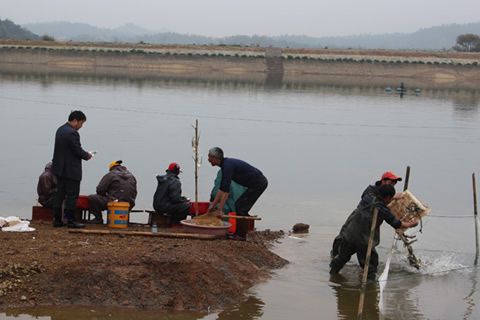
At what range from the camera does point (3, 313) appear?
30.1 feet

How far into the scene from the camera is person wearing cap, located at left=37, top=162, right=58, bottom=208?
12109mm

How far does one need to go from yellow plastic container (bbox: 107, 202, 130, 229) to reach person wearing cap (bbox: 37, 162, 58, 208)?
747 millimetres

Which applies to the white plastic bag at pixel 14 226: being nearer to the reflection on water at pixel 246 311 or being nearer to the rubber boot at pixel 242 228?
the rubber boot at pixel 242 228

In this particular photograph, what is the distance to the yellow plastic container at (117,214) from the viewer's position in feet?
39.3

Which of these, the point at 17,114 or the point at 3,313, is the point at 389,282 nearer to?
the point at 3,313

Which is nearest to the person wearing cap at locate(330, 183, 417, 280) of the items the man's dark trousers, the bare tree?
the man's dark trousers

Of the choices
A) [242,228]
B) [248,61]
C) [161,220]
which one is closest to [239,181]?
[242,228]

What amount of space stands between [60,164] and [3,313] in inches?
111

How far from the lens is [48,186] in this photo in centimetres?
1214

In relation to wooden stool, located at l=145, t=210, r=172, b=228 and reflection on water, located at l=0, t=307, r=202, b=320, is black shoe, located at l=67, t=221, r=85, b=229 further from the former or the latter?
reflection on water, located at l=0, t=307, r=202, b=320

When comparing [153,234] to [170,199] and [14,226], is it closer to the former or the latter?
[170,199]

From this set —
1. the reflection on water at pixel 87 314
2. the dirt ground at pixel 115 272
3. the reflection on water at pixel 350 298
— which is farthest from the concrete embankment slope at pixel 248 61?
the reflection on water at pixel 87 314

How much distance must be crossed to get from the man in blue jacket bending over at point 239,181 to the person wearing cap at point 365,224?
134cm

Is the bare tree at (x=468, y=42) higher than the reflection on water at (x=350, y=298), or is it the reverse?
the bare tree at (x=468, y=42)
